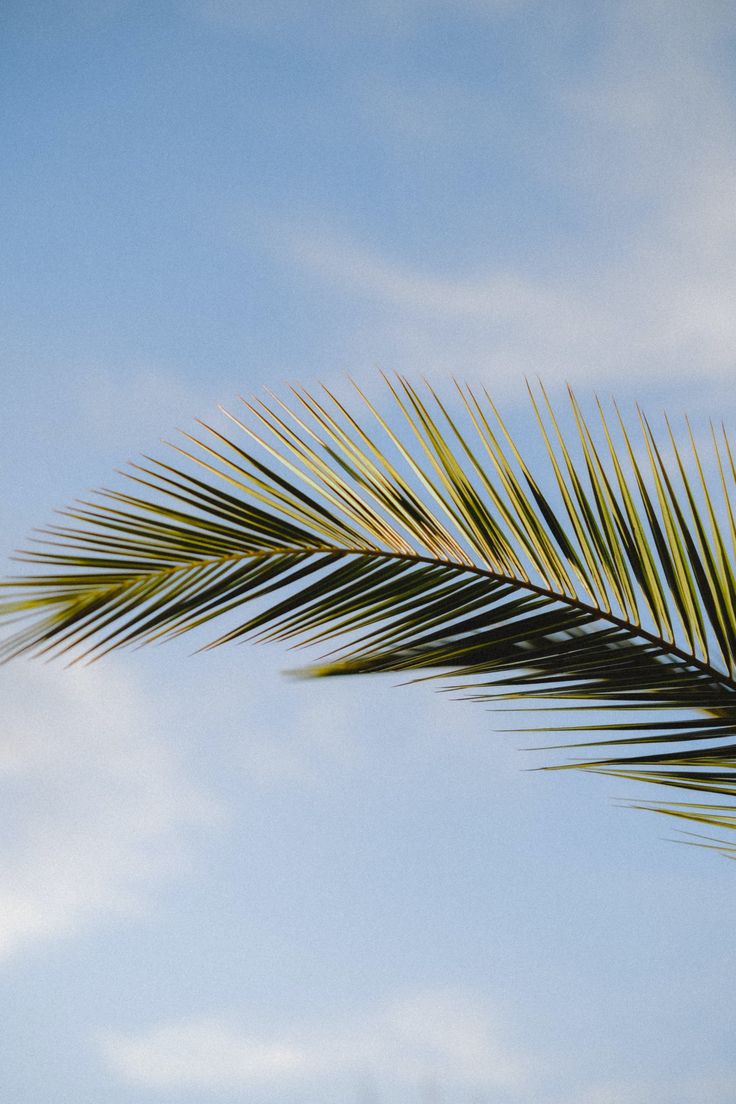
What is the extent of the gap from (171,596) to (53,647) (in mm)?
245

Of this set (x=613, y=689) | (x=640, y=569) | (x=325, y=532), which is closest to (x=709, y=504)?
→ (x=640, y=569)

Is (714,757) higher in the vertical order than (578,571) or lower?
lower

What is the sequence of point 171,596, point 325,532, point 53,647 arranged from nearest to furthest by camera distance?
point 53,647, point 171,596, point 325,532

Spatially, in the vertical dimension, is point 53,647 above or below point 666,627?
below

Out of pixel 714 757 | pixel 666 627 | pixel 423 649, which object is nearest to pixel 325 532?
pixel 423 649

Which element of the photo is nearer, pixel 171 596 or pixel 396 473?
pixel 171 596

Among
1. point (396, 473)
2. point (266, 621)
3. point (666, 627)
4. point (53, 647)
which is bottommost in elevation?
point (53, 647)

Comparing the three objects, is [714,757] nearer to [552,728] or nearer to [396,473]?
[552,728]

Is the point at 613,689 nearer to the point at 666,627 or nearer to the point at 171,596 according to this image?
the point at 666,627

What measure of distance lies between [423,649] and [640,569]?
0.46 metres

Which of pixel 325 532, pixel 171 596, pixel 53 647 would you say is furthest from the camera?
pixel 325 532

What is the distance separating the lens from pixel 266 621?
194 centimetres

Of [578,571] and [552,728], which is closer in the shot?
[552,728]

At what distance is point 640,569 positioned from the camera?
6.59 ft
